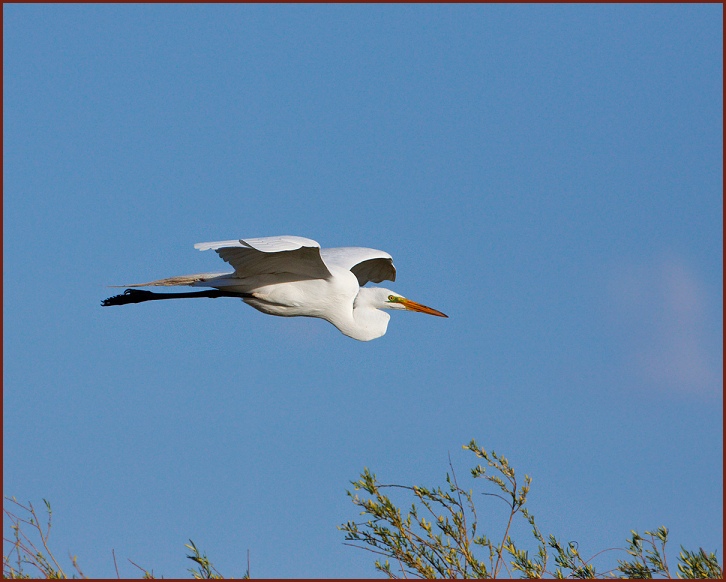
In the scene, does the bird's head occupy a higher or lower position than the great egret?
higher

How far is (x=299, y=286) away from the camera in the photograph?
8086mm

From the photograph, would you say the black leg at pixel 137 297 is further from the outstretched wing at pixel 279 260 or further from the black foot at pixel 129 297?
the outstretched wing at pixel 279 260

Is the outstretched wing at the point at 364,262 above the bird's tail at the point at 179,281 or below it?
above

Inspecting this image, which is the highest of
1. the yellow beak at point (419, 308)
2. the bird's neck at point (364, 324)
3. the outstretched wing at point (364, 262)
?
the outstretched wing at point (364, 262)

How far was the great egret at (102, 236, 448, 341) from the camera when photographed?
7.70m

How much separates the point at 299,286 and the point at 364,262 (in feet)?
5.46

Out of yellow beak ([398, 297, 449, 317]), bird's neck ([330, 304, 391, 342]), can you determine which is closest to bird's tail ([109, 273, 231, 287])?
bird's neck ([330, 304, 391, 342])

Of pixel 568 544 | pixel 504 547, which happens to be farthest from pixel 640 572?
pixel 504 547

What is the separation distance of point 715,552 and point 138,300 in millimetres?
6008

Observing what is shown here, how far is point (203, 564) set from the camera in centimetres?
521

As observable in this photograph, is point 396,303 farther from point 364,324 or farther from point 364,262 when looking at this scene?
point 364,324

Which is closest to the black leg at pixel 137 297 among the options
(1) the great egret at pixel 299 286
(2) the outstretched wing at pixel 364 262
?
(1) the great egret at pixel 299 286

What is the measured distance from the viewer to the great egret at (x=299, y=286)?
770cm

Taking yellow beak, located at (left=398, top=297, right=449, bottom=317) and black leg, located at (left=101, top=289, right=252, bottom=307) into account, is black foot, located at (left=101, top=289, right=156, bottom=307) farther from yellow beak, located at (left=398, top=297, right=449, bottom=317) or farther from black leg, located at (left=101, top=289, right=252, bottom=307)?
yellow beak, located at (left=398, top=297, right=449, bottom=317)
